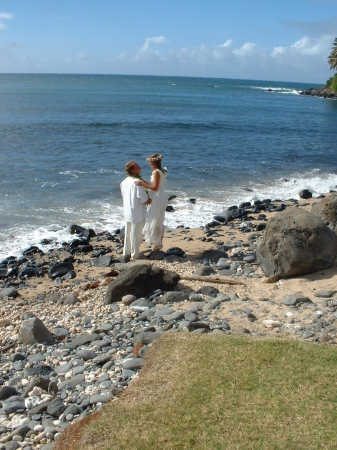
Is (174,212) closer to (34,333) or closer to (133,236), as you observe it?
(133,236)

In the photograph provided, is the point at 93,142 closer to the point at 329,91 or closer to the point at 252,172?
the point at 252,172

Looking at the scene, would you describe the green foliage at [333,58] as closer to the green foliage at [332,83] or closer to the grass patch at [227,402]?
the green foliage at [332,83]

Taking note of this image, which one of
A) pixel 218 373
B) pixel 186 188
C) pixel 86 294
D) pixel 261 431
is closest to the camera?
pixel 261 431

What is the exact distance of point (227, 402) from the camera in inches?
242

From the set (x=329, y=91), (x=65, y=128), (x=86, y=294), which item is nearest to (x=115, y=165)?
(x=65, y=128)

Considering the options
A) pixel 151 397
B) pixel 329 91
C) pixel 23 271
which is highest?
pixel 329 91

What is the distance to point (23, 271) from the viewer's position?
14.2m

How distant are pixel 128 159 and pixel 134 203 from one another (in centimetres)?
2072

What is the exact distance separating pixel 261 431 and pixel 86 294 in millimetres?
6189

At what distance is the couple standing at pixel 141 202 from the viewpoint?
12.6 meters

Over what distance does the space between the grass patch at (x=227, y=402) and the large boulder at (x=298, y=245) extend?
3.51 metres

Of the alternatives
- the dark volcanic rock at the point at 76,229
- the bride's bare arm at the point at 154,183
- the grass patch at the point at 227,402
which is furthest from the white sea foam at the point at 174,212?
the grass patch at the point at 227,402

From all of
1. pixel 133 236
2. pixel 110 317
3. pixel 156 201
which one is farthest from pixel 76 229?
pixel 110 317

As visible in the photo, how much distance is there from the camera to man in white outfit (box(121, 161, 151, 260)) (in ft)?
41.3
